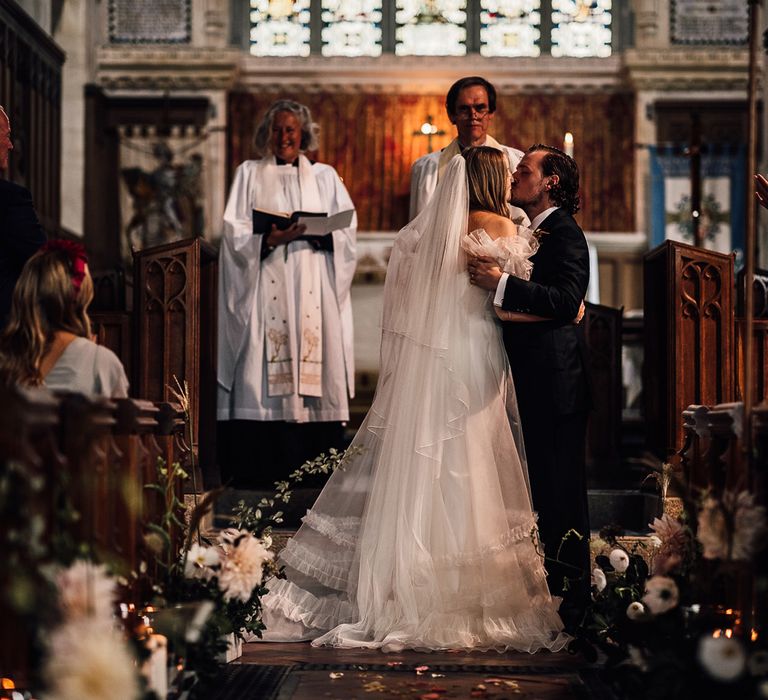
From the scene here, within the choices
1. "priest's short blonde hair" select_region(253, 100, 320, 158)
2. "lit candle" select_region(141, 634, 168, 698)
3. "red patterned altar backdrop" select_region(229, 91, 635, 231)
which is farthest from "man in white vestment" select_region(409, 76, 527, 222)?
"red patterned altar backdrop" select_region(229, 91, 635, 231)

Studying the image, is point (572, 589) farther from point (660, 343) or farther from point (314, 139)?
point (314, 139)

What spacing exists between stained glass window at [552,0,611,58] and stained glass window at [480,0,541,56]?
194 millimetres

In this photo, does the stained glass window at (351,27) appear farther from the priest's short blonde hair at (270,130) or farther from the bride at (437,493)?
the bride at (437,493)

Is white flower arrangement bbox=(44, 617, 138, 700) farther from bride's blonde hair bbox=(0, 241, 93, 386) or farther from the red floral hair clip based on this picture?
the red floral hair clip

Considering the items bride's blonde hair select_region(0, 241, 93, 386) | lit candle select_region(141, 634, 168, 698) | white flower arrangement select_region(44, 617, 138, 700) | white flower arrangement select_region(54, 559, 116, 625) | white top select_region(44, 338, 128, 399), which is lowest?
lit candle select_region(141, 634, 168, 698)

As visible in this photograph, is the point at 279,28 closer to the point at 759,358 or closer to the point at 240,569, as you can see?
the point at 759,358

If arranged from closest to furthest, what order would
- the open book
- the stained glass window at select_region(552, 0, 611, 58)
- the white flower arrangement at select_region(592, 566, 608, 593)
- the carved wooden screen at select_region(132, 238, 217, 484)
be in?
the white flower arrangement at select_region(592, 566, 608, 593)
the carved wooden screen at select_region(132, 238, 217, 484)
the open book
the stained glass window at select_region(552, 0, 611, 58)

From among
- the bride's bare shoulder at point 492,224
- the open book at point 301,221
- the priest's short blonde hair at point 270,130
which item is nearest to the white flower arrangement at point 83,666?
the bride's bare shoulder at point 492,224

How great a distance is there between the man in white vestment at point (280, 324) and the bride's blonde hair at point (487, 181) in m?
1.55

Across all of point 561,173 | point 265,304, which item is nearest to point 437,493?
point 561,173

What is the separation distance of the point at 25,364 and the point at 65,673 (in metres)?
1.07

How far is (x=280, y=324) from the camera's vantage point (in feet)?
20.3

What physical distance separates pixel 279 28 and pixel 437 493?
29.4ft

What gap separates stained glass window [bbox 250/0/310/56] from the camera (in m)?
12.6
